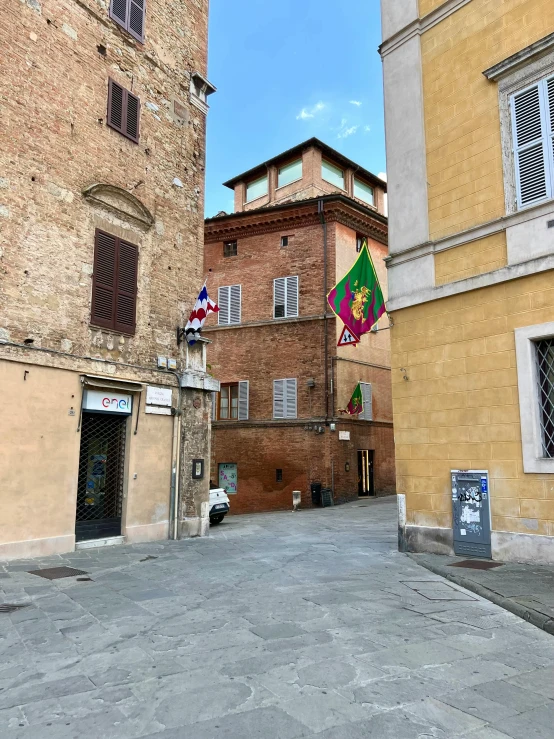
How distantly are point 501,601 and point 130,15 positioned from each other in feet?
43.7

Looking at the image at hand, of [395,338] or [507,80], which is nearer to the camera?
[507,80]

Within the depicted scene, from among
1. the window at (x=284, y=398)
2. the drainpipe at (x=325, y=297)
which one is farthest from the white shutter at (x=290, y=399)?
the drainpipe at (x=325, y=297)

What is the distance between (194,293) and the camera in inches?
526

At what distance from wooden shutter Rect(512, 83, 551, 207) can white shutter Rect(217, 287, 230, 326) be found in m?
16.5

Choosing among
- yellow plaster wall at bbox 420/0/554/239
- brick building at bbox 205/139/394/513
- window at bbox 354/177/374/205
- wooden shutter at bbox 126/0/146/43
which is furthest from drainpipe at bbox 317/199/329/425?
yellow plaster wall at bbox 420/0/554/239

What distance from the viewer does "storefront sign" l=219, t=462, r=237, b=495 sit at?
2275 centimetres

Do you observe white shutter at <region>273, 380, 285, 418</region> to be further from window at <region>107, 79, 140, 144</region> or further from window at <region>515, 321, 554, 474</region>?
window at <region>515, 321, 554, 474</region>

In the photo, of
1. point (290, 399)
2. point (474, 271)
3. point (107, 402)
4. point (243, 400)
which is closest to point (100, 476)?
point (107, 402)

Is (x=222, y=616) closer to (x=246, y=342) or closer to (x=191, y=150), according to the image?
(x=191, y=150)

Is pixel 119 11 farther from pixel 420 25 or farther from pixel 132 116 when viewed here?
pixel 420 25

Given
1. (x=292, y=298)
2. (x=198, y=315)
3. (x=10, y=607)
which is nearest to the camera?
(x=10, y=607)

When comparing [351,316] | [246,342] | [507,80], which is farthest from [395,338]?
[246,342]

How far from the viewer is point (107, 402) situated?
10.9 meters

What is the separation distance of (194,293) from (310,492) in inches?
410
